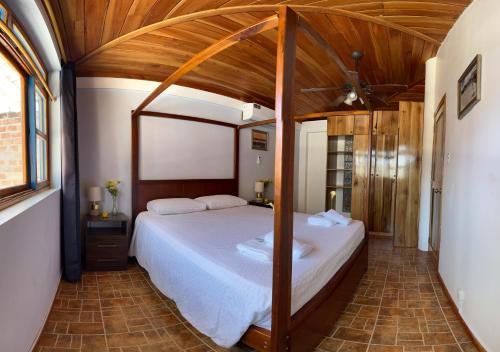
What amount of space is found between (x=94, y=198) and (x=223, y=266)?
2.19m

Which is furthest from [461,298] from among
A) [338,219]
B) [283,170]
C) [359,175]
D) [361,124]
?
[361,124]

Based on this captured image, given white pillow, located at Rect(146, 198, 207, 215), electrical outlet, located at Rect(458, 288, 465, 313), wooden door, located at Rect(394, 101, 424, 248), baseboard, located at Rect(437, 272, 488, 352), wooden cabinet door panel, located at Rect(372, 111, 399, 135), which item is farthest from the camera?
wooden cabinet door panel, located at Rect(372, 111, 399, 135)

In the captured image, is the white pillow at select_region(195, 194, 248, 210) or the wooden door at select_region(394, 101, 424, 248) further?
the wooden door at select_region(394, 101, 424, 248)

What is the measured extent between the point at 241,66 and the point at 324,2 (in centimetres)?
146

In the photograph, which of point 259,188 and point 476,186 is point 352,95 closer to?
point 476,186

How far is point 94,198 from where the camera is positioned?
10.1 ft

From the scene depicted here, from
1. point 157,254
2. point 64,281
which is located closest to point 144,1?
point 157,254

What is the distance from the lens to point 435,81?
344 centimetres

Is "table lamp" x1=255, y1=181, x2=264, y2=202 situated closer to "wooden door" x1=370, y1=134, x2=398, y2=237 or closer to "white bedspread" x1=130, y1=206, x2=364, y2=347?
"white bedspread" x1=130, y1=206, x2=364, y2=347

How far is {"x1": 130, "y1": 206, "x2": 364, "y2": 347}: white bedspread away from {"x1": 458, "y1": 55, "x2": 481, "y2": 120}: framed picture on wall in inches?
54.0

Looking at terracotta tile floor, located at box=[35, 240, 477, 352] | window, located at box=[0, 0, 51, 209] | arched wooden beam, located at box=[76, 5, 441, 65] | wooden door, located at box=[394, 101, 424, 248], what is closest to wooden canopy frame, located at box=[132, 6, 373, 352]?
terracotta tile floor, located at box=[35, 240, 477, 352]

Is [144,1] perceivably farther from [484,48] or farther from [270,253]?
[484,48]

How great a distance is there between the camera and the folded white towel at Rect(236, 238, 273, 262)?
175cm

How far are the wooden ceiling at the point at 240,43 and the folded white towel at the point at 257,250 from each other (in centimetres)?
186
